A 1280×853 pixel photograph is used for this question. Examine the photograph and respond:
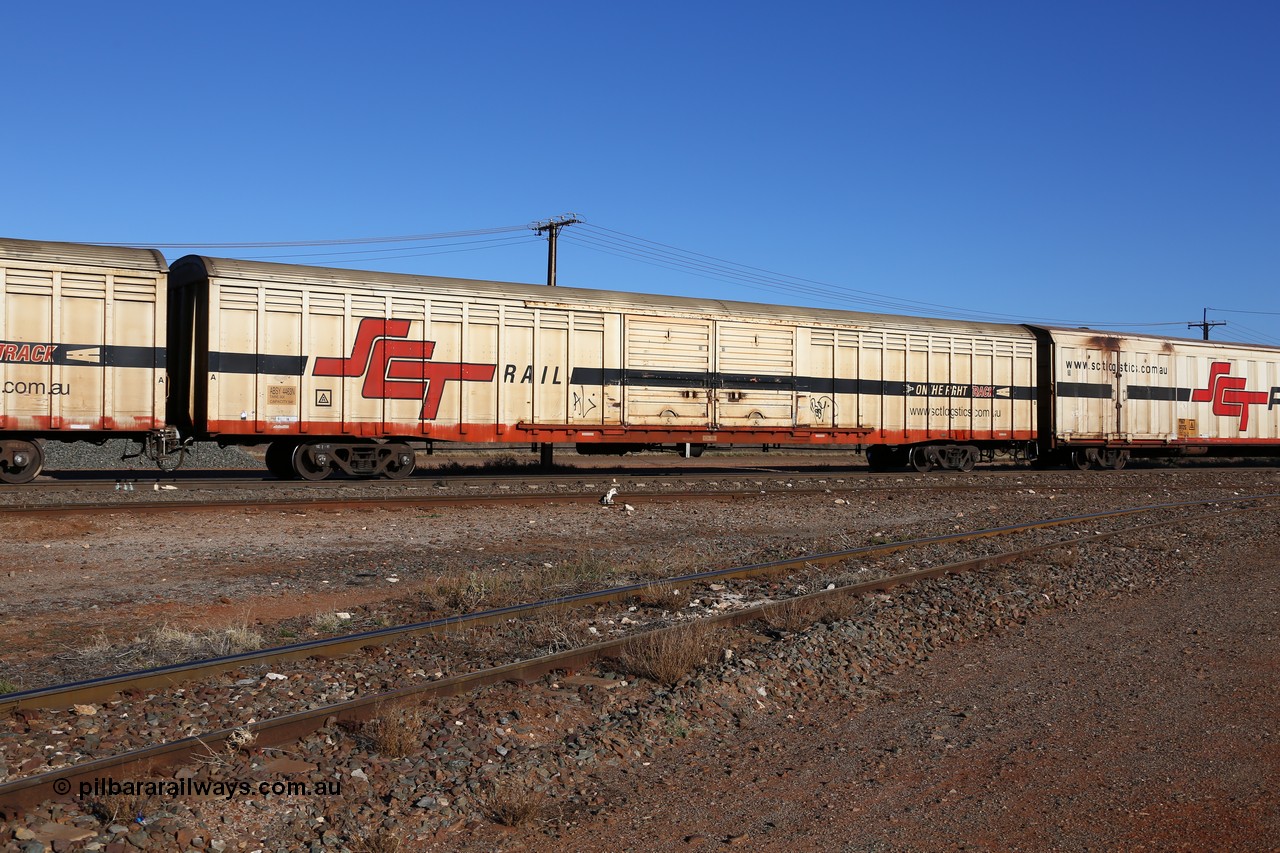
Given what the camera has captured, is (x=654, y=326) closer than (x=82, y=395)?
No

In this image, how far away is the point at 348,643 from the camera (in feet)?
21.7

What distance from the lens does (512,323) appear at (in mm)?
18297

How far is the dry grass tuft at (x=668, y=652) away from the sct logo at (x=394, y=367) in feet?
37.8

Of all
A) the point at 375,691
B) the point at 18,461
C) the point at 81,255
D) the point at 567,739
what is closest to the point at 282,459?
the point at 18,461

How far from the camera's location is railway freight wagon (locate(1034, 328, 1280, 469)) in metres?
24.9

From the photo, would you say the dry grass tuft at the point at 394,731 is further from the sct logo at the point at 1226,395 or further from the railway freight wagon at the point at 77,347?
the sct logo at the point at 1226,395

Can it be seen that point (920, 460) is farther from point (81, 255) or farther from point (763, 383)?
point (81, 255)

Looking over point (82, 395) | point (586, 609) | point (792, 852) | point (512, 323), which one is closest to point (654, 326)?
point (512, 323)

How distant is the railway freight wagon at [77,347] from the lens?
47.7ft

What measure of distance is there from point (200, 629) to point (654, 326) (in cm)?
1326

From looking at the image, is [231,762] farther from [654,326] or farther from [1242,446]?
[1242,446]

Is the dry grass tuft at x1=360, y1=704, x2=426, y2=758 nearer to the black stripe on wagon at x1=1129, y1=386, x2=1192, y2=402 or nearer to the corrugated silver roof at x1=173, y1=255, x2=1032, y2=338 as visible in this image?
the corrugated silver roof at x1=173, y1=255, x2=1032, y2=338

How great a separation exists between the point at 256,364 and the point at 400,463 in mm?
3252

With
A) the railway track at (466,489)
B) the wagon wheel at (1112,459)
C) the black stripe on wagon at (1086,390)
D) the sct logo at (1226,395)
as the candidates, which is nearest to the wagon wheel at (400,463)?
the railway track at (466,489)
